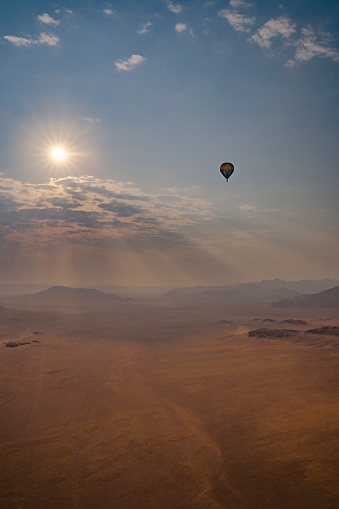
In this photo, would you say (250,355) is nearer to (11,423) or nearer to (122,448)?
(122,448)

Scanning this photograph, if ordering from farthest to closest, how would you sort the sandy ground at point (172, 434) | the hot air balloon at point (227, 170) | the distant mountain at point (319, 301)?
the distant mountain at point (319, 301) < the hot air balloon at point (227, 170) < the sandy ground at point (172, 434)

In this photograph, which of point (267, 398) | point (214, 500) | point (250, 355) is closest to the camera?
point (214, 500)

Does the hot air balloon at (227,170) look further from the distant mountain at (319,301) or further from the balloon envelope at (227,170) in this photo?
the distant mountain at (319,301)

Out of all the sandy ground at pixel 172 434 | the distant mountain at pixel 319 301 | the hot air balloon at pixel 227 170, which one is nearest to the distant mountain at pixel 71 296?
the distant mountain at pixel 319 301

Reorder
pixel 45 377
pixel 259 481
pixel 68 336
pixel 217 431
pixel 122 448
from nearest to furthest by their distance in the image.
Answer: pixel 259 481
pixel 122 448
pixel 217 431
pixel 45 377
pixel 68 336

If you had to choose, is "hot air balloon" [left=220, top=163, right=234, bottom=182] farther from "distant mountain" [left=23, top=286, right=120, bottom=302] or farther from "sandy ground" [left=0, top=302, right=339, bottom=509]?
"distant mountain" [left=23, top=286, right=120, bottom=302]

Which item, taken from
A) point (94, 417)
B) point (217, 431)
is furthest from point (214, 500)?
point (94, 417)

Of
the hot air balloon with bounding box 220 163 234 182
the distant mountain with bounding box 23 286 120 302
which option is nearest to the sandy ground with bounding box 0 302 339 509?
the hot air balloon with bounding box 220 163 234 182

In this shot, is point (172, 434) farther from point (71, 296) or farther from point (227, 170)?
point (71, 296)

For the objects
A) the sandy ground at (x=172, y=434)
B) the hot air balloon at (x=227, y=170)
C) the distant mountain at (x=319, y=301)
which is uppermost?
the hot air balloon at (x=227, y=170)
